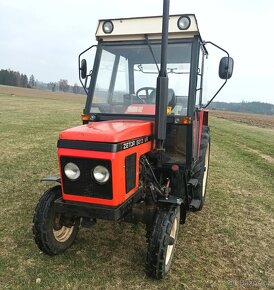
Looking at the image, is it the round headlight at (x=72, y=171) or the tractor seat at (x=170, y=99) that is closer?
the round headlight at (x=72, y=171)

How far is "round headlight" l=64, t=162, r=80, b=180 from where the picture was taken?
2.94 meters

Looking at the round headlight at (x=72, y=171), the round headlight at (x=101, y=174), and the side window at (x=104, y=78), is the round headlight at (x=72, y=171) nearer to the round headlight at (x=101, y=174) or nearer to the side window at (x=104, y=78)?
the round headlight at (x=101, y=174)

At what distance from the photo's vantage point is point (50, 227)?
10.8 feet

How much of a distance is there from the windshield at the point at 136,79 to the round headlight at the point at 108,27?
0.57ft

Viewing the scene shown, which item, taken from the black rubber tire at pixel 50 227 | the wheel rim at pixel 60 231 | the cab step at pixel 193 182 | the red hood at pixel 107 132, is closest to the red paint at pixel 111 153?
the red hood at pixel 107 132

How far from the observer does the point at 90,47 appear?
4.01m

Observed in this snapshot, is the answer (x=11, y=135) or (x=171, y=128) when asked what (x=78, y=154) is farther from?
(x=11, y=135)

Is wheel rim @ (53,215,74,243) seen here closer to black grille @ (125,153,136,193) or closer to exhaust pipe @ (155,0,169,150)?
black grille @ (125,153,136,193)

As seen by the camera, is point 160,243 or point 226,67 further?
point 226,67

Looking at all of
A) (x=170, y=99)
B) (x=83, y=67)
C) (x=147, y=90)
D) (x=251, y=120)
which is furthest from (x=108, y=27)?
(x=251, y=120)

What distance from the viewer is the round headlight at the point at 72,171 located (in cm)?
294

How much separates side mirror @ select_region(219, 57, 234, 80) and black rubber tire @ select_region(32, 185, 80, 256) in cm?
220

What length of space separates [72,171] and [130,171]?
52 centimetres

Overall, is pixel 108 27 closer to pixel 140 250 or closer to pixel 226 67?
pixel 226 67
